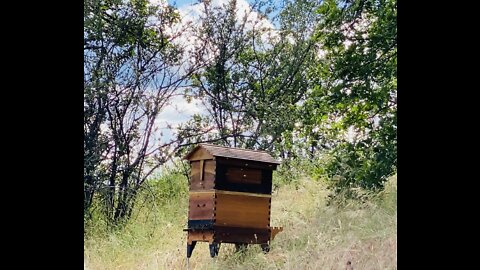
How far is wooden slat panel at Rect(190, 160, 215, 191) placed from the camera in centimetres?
212

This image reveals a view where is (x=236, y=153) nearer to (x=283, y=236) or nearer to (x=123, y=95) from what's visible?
(x=283, y=236)

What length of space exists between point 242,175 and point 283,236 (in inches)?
13.1

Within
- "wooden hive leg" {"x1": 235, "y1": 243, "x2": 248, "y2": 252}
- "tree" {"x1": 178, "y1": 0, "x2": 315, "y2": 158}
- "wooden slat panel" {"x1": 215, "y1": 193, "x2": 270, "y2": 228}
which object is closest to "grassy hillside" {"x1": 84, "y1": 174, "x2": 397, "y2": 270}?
"wooden hive leg" {"x1": 235, "y1": 243, "x2": 248, "y2": 252}

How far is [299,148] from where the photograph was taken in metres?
2.35

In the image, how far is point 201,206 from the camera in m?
2.16

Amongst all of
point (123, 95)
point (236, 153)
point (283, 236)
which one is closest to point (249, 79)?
point (236, 153)

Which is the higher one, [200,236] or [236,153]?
[236,153]

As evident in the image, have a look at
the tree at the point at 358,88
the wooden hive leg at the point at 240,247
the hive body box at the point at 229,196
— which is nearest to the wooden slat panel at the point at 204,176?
the hive body box at the point at 229,196

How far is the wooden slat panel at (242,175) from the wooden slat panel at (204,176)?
0.06 m

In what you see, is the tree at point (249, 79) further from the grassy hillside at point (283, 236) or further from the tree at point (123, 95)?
the grassy hillside at point (283, 236)
